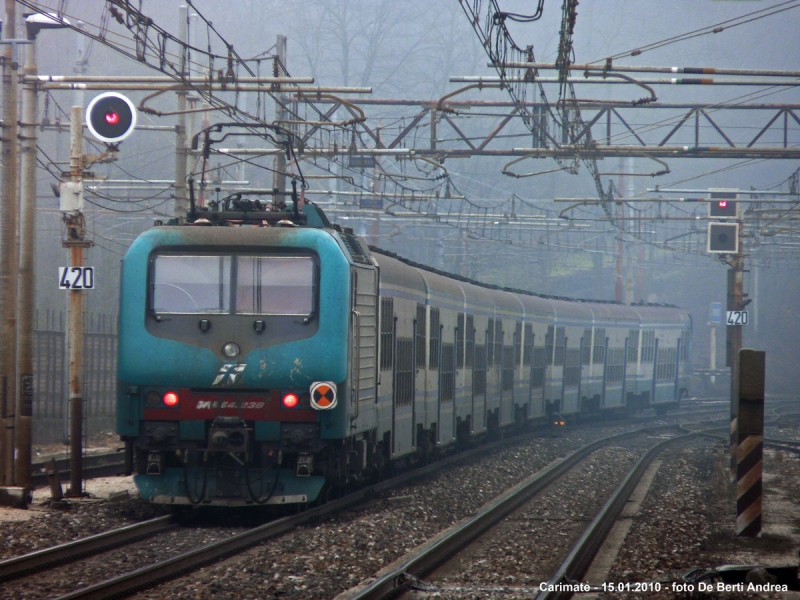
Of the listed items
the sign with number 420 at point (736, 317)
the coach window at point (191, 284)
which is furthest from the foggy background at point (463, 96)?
the coach window at point (191, 284)

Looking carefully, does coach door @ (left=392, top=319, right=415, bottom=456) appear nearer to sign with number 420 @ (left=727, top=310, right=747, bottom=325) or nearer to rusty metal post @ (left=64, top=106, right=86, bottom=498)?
rusty metal post @ (left=64, top=106, right=86, bottom=498)

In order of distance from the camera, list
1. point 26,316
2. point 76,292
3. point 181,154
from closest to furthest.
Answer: point 26,316, point 76,292, point 181,154

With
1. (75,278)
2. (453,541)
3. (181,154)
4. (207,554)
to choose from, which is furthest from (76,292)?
(453,541)

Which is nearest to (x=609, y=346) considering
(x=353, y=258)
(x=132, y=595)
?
(x=353, y=258)

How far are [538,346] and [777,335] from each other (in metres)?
43.4

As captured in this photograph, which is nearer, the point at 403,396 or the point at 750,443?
the point at 750,443

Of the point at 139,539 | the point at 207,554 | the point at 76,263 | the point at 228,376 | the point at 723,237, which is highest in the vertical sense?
the point at 723,237

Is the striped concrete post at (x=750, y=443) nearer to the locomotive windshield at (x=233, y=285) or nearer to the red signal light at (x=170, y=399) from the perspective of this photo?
the locomotive windshield at (x=233, y=285)

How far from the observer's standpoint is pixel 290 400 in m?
10.3

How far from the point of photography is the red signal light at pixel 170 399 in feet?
33.9

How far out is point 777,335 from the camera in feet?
208

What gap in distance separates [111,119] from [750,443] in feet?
33.0

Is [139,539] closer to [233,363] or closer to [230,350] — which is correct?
[233,363]

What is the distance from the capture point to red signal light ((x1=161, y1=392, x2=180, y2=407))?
10320mm
